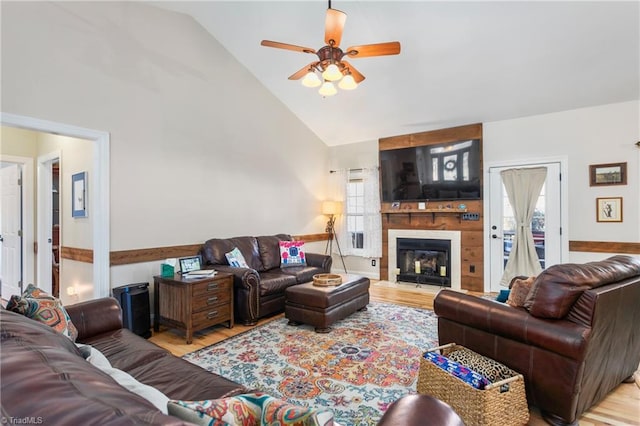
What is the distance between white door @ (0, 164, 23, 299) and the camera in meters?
4.55

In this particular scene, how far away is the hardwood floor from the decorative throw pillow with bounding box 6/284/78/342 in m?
1.42

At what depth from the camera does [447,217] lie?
17.5ft

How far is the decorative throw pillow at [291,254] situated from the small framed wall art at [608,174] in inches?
163

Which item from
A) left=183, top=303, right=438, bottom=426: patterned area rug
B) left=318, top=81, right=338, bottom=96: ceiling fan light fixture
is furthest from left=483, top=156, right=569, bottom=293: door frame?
left=318, top=81, right=338, bottom=96: ceiling fan light fixture

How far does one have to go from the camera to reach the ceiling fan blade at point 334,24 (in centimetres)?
252

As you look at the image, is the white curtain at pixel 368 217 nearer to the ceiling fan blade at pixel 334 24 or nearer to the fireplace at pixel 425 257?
the fireplace at pixel 425 257

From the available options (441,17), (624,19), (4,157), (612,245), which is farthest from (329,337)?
(4,157)

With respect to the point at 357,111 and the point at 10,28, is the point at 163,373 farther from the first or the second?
the point at 357,111

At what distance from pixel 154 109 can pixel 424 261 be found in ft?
15.6

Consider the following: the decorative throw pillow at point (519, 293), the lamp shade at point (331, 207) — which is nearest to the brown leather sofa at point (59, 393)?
the decorative throw pillow at point (519, 293)

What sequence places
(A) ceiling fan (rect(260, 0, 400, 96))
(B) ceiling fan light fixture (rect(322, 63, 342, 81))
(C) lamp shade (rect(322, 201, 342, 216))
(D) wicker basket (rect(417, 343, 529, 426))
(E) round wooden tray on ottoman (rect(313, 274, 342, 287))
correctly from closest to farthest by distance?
(D) wicker basket (rect(417, 343, 529, 426))
(A) ceiling fan (rect(260, 0, 400, 96))
(B) ceiling fan light fixture (rect(322, 63, 342, 81))
(E) round wooden tray on ottoman (rect(313, 274, 342, 287))
(C) lamp shade (rect(322, 201, 342, 216))

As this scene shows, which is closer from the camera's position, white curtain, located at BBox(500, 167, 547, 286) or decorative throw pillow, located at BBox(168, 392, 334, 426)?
decorative throw pillow, located at BBox(168, 392, 334, 426)

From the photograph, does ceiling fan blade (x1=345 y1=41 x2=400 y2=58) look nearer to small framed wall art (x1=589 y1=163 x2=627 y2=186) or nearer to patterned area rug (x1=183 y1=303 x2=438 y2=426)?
patterned area rug (x1=183 y1=303 x2=438 y2=426)

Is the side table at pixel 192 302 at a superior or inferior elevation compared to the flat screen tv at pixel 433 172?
inferior
